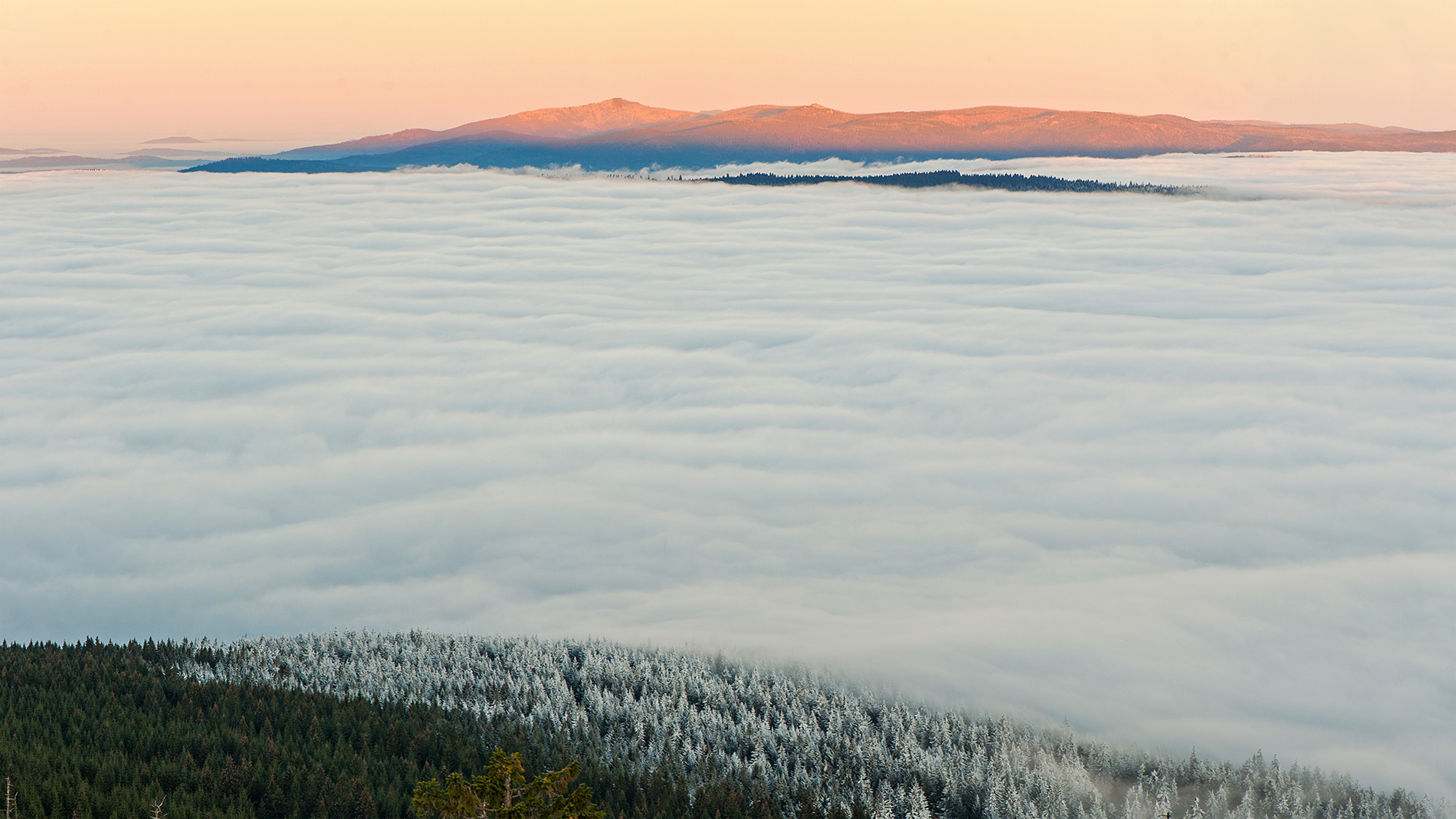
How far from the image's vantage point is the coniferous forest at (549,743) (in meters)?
38.2

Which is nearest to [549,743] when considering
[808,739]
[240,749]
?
[808,739]

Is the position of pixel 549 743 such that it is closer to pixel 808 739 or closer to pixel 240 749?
pixel 808 739

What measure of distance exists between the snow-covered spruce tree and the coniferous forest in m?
0.19

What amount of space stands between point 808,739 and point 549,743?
553 inches

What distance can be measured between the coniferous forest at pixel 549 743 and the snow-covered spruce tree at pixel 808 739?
0.19 metres

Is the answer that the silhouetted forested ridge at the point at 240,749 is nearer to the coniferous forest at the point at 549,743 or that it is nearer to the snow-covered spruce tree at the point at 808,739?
the coniferous forest at the point at 549,743

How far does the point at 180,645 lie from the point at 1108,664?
90.7 m

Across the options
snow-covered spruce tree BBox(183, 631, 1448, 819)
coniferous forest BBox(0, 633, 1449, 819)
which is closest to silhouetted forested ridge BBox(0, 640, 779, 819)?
coniferous forest BBox(0, 633, 1449, 819)

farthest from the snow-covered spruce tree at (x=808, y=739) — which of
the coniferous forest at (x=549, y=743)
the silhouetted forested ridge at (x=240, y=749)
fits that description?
the silhouetted forested ridge at (x=240, y=749)

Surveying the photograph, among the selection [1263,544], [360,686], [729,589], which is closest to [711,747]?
[360,686]

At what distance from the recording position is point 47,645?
6225cm

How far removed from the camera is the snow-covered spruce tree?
52.7 meters

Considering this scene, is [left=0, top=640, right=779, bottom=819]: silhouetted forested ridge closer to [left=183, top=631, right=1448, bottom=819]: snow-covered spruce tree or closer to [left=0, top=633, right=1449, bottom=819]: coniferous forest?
[left=0, top=633, right=1449, bottom=819]: coniferous forest

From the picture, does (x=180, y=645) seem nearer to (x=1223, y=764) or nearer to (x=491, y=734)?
(x=491, y=734)
